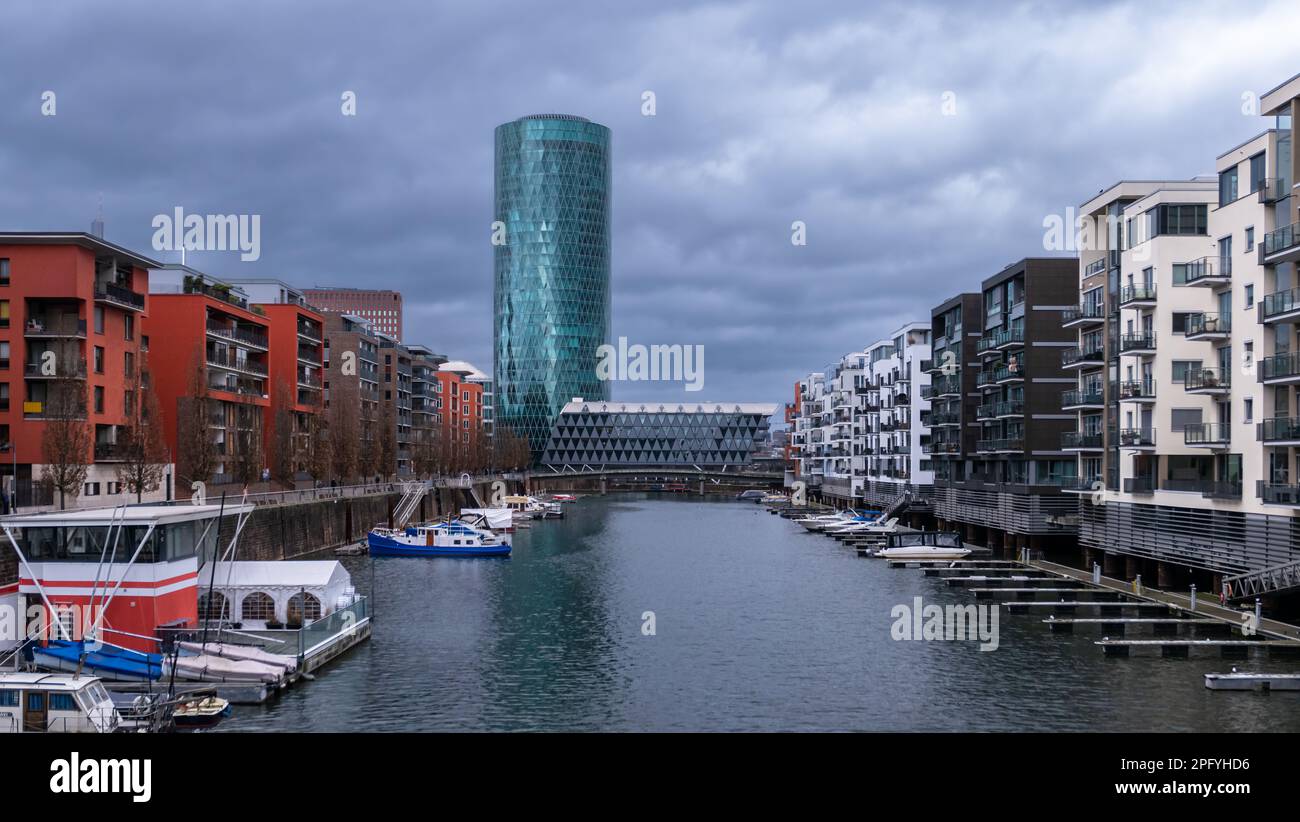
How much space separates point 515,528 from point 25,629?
307 feet

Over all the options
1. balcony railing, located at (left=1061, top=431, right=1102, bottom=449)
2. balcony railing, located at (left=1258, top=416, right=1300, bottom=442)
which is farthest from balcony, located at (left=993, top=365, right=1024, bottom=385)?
balcony railing, located at (left=1258, top=416, right=1300, bottom=442)

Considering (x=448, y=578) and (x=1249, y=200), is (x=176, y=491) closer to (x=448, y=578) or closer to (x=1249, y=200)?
(x=448, y=578)

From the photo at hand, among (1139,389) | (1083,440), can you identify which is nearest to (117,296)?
(1083,440)

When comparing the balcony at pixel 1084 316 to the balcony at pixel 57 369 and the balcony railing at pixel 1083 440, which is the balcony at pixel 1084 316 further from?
the balcony at pixel 57 369

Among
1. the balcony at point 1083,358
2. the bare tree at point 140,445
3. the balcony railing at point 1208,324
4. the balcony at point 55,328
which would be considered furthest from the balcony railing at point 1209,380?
the balcony at point 55,328

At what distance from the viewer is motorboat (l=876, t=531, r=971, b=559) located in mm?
88312

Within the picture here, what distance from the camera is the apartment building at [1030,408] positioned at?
82.4 meters

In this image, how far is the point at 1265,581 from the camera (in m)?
49.5

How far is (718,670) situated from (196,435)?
5312 centimetres

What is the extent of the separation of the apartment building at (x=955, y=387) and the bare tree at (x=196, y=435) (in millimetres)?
67530

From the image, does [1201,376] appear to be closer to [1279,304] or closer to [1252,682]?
[1279,304]
